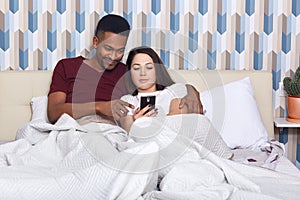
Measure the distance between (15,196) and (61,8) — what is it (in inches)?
58.6

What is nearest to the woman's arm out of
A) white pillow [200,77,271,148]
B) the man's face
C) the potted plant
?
white pillow [200,77,271,148]

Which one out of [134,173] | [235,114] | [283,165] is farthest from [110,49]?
[134,173]

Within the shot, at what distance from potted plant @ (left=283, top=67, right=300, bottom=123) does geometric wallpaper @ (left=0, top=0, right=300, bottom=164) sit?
0.53ft

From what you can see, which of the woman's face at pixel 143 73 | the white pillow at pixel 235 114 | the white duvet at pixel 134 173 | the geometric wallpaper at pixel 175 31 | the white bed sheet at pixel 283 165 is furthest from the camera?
the geometric wallpaper at pixel 175 31

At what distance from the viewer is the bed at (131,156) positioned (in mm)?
1496

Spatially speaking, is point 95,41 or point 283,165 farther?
point 95,41

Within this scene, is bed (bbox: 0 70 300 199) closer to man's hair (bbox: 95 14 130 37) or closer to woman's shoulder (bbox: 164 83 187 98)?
woman's shoulder (bbox: 164 83 187 98)

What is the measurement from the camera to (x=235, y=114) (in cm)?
252

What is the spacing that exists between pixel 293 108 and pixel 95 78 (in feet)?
3.21

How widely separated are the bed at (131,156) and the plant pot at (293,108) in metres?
0.09

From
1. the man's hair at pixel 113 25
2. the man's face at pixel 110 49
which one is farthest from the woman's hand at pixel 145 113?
the man's hair at pixel 113 25

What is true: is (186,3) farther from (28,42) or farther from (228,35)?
(28,42)

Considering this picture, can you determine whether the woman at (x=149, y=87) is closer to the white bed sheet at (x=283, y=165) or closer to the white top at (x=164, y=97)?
the white top at (x=164, y=97)

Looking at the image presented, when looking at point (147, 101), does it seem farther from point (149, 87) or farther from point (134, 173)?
point (134, 173)
